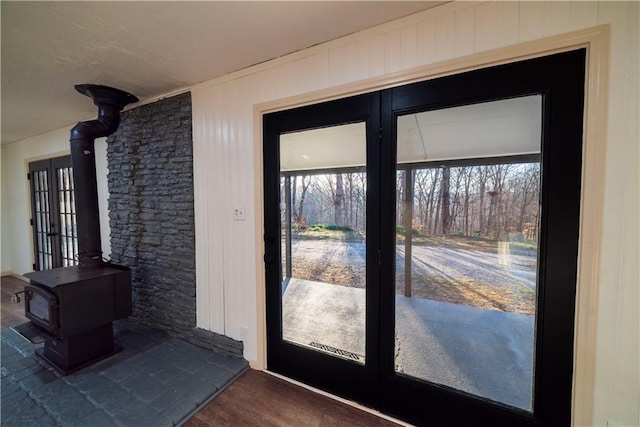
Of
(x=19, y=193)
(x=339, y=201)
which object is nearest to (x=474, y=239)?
(x=339, y=201)

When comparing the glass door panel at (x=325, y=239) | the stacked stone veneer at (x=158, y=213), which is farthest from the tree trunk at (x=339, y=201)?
the stacked stone veneer at (x=158, y=213)

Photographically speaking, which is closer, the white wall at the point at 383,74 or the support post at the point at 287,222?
the white wall at the point at 383,74

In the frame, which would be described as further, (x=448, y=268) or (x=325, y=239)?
(x=325, y=239)

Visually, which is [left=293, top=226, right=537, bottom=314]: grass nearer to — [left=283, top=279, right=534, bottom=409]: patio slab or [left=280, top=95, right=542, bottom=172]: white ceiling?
[left=283, top=279, right=534, bottom=409]: patio slab

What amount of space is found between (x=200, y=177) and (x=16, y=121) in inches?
123

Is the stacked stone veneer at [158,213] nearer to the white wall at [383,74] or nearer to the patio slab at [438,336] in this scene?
the white wall at [383,74]

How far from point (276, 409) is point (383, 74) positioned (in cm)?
227

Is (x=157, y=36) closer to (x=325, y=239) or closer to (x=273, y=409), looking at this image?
(x=325, y=239)

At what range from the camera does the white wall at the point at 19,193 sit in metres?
4.04

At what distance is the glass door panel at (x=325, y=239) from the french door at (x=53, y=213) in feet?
11.6

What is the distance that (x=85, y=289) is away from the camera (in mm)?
2078

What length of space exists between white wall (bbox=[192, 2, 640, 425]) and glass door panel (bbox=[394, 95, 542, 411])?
0.27 metres

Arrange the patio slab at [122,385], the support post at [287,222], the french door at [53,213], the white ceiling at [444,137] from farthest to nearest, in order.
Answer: the french door at [53,213] → the support post at [287,222] → the patio slab at [122,385] → the white ceiling at [444,137]

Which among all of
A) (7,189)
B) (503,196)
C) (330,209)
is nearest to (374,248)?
(330,209)
